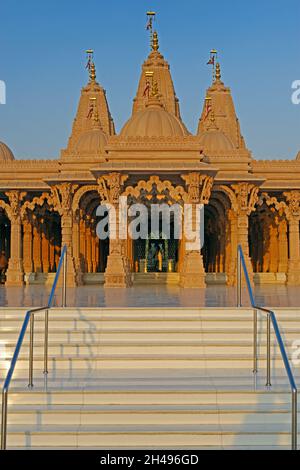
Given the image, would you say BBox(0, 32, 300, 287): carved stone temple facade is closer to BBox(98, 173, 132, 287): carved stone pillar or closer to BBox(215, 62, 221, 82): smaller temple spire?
BBox(98, 173, 132, 287): carved stone pillar

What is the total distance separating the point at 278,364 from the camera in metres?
7.49

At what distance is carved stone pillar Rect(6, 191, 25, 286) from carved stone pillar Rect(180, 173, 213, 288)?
620 centimetres

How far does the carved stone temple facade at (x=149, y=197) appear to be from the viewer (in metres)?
17.8

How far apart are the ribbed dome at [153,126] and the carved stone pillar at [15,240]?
171 inches

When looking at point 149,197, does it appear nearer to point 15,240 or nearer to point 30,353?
point 15,240

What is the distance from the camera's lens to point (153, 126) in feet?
65.2

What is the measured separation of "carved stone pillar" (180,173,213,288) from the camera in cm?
1728

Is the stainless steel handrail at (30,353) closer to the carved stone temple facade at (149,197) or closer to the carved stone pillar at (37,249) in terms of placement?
the carved stone temple facade at (149,197)

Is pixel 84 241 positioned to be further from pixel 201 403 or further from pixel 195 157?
pixel 201 403

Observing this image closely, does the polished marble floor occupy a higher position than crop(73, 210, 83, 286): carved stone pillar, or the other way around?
crop(73, 210, 83, 286): carved stone pillar

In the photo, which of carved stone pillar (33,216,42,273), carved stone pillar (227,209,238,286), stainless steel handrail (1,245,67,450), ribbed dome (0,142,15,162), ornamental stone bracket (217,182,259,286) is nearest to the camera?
stainless steel handrail (1,245,67,450)

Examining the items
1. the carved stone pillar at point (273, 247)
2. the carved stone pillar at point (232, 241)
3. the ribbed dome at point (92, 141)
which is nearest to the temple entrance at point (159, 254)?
the carved stone pillar at point (273, 247)

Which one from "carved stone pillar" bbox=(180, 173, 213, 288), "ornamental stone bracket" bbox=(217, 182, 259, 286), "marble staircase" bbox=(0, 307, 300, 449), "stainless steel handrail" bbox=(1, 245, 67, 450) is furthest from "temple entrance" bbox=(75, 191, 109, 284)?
"marble staircase" bbox=(0, 307, 300, 449)
